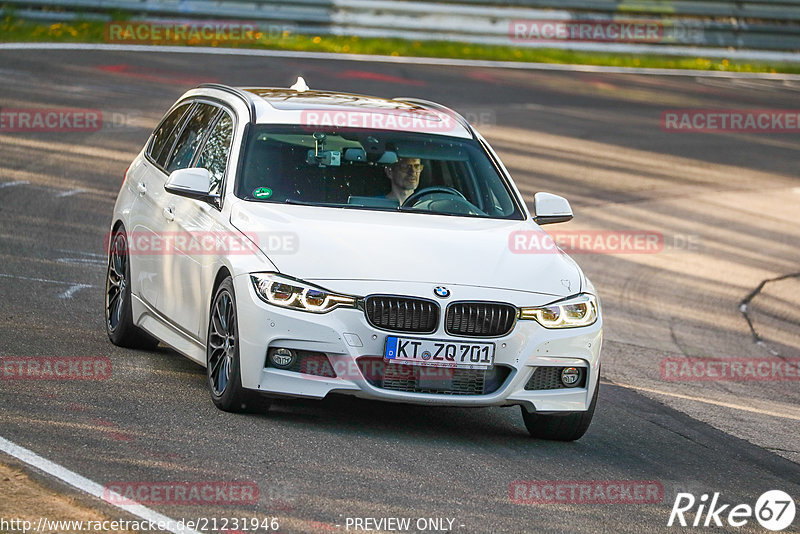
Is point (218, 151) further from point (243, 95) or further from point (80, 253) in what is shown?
point (80, 253)

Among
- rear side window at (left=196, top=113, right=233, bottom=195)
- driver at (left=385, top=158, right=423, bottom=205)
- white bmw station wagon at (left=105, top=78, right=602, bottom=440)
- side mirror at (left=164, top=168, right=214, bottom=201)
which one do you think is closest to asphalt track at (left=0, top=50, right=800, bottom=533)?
white bmw station wagon at (left=105, top=78, right=602, bottom=440)

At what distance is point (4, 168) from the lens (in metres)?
16.3

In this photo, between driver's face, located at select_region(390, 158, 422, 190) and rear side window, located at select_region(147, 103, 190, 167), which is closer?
driver's face, located at select_region(390, 158, 422, 190)

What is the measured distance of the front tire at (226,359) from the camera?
7.61 m

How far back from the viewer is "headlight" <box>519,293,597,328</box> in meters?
7.67

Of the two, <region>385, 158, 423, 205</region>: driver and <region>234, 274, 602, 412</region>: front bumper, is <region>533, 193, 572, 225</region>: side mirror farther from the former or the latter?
<region>234, 274, 602, 412</region>: front bumper

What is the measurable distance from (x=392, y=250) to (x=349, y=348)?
2.18 ft

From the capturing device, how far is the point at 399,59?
26969 millimetres

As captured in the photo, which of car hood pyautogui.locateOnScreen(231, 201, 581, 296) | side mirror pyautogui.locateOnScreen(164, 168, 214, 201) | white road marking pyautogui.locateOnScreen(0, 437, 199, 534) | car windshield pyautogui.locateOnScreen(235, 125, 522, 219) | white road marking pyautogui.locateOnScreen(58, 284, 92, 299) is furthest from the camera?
white road marking pyautogui.locateOnScreen(58, 284, 92, 299)

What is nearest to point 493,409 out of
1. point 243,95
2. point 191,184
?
point 191,184

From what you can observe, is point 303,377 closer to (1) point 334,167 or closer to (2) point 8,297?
(1) point 334,167

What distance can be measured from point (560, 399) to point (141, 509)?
277 cm

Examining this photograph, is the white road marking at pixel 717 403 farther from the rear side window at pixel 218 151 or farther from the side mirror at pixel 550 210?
the rear side window at pixel 218 151

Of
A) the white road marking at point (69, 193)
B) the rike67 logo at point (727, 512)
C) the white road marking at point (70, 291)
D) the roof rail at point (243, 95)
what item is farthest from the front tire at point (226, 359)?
the white road marking at point (69, 193)
